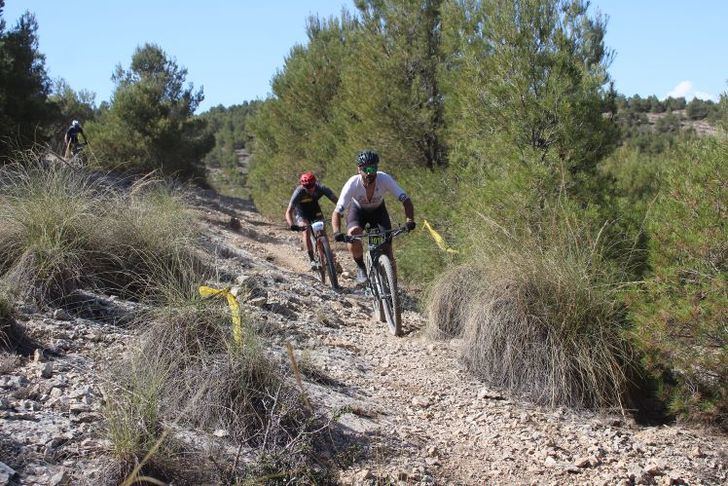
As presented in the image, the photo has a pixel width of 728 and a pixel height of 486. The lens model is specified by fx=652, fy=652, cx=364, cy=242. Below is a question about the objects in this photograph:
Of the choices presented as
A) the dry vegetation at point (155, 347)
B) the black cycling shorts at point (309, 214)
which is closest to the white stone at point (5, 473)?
the dry vegetation at point (155, 347)

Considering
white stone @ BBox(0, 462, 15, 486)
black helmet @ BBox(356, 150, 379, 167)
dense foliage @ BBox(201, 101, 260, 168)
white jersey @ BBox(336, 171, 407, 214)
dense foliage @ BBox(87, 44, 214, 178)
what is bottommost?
white stone @ BBox(0, 462, 15, 486)

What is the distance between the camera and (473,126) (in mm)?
8922

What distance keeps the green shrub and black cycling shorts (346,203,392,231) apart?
9.67ft

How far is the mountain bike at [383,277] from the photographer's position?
667 cm

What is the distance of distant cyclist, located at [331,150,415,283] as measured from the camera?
692 cm

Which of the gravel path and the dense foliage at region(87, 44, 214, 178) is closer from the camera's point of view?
the gravel path

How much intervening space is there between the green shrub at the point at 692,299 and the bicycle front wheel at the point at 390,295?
2323 mm

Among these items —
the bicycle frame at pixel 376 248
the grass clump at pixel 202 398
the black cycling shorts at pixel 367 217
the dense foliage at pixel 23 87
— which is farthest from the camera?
the dense foliage at pixel 23 87

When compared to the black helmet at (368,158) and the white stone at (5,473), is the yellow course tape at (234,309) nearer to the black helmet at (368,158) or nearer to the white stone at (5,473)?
the white stone at (5,473)

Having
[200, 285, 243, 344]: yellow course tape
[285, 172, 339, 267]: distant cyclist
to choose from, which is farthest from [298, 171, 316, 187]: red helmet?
[200, 285, 243, 344]: yellow course tape

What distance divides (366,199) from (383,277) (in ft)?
2.99

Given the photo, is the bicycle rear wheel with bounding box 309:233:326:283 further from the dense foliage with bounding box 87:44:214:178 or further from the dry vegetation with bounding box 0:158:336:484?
the dense foliage with bounding box 87:44:214:178

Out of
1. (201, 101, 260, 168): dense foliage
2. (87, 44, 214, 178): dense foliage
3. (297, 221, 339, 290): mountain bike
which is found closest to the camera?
(297, 221, 339, 290): mountain bike

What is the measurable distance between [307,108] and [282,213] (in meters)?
3.59
